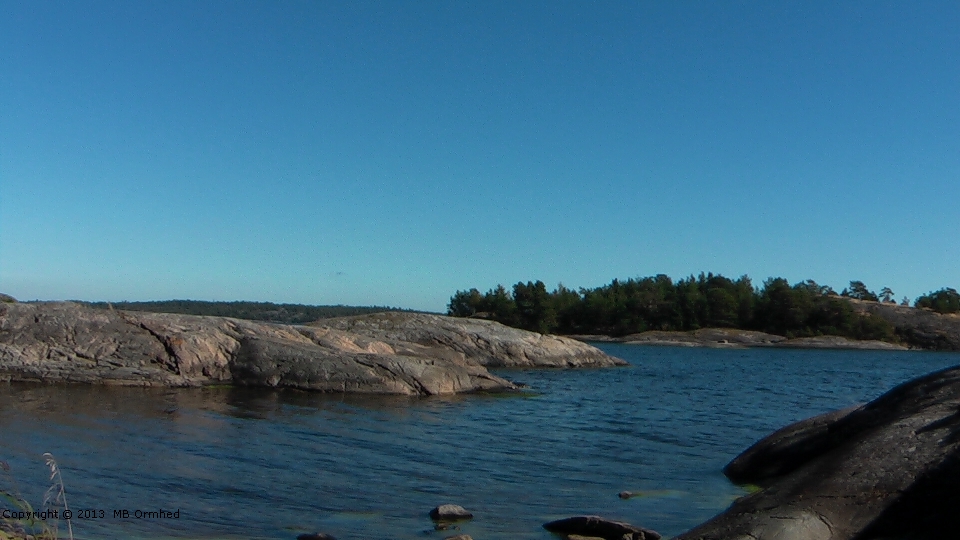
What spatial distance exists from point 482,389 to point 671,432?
8.55 m

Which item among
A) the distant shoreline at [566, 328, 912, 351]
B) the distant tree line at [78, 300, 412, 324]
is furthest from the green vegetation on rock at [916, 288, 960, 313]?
the distant tree line at [78, 300, 412, 324]

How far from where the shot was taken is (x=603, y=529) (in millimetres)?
9625

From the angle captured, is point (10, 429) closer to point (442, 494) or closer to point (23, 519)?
point (23, 519)

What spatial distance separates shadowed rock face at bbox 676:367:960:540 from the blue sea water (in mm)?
2254

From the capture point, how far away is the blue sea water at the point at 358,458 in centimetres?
1045

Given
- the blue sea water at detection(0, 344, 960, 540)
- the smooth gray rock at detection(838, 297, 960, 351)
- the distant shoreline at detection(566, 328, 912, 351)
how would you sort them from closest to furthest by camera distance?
the blue sea water at detection(0, 344, 960, 540), the distant shoreline at detection(566, 328, 912, 351), the smooth gray rock at detection(838, 297, 960, 351)

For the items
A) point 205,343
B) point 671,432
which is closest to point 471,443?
point 671,432

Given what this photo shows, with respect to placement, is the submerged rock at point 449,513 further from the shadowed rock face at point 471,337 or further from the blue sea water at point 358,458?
the shadowed rock face at point 471,337

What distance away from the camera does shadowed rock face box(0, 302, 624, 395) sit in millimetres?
22375

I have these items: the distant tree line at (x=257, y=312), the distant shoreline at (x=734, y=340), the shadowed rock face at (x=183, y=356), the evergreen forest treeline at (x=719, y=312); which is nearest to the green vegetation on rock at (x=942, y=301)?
the evergreen forest treeline at (x=719, y=312)

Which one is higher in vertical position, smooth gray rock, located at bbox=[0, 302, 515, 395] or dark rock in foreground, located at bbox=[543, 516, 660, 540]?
smooth gray rock, located at bbox=[0, 302, 515, 395]

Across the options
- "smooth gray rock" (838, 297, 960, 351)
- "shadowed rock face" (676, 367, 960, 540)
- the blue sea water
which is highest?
"smooth gray rock" (838, 297, 960, 351)

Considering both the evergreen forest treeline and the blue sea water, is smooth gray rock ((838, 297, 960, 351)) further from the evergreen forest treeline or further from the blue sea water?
the blue sea water

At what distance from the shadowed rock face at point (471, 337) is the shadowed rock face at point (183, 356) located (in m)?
15.9
